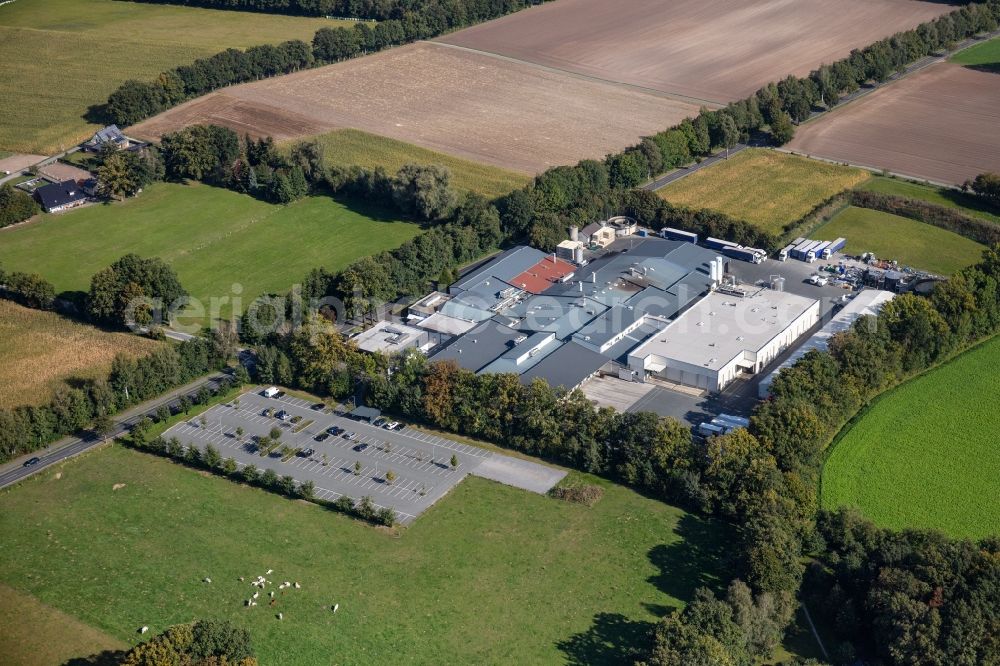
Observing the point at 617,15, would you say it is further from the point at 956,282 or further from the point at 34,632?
the point at 34,632

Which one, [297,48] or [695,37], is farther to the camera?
[695,37]

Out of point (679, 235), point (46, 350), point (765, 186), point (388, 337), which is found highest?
point (765, 186)

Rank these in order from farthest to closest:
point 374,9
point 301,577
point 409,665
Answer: point 374,9 → point 301,577 → point 409,665

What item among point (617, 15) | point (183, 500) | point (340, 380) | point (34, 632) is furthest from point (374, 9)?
point (34, 632)

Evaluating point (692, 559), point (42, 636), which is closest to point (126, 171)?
→ point (42, 636)

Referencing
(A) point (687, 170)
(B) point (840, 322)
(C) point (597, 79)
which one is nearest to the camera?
(B) point (840, 322)

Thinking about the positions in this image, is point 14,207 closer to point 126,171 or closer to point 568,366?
point 126,171

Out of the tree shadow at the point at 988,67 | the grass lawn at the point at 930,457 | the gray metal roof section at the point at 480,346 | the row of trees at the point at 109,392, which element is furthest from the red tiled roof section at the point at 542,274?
the tree shadow at the point at 988,67

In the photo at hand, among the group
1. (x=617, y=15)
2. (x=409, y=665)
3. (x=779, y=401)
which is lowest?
(x=409, y=665)
